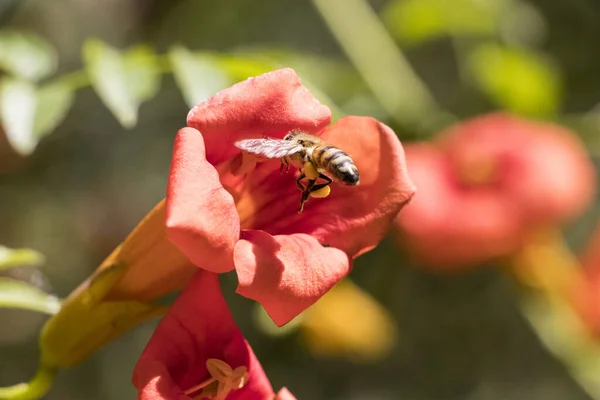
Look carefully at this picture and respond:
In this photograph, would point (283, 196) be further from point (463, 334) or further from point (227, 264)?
point (463, 334)

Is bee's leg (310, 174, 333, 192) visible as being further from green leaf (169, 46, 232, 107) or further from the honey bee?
green leaf (169, 46, 232, 107)

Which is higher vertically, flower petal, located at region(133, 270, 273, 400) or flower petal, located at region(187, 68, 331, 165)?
flower petal, located at region(187, 68, 331, 165)

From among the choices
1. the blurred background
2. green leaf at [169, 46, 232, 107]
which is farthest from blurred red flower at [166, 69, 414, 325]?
the blurred background

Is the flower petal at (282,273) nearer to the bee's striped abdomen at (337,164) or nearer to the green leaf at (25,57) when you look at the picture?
the bee's striped abdomen at (337,164)

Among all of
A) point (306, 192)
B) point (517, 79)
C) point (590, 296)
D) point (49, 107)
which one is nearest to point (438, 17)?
point (517, 79)

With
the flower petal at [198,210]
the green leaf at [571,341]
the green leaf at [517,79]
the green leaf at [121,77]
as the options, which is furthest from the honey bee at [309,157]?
the green leaf at [571,341]

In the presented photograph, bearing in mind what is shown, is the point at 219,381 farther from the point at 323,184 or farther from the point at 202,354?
the point at 323,184
